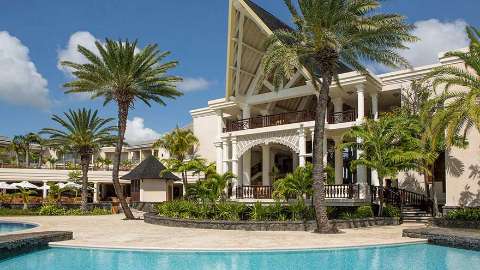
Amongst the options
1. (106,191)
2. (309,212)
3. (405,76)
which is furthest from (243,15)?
(106,191)

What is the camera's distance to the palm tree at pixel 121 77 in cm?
2658

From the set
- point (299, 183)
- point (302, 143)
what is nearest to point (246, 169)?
point (302, 143)

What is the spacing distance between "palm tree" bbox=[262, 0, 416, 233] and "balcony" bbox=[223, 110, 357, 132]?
25.1 feet

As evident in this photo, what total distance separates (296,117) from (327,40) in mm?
11112

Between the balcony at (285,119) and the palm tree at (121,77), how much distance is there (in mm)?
5209

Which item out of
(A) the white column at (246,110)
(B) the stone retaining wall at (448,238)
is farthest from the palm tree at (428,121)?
(A) the white column at (246,110)

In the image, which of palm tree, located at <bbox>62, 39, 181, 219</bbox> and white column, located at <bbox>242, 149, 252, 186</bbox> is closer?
palm tree, located at <bbox>62, 39, 181, 219</bbox>

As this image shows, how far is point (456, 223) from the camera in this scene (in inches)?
791

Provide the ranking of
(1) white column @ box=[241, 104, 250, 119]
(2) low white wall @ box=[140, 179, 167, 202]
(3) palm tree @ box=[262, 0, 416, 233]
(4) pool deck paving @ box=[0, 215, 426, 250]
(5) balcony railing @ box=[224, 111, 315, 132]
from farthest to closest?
(2) low white wall @ box=[140, 179, 167, 202], (1) white column @ box=[241, 104, 250, 119], (5) balcony railing @ box=[224, 111, 315, 132], (3) palm tree @ box=[262, 0, 416, 233], (4) pool deck paving @ box=[0, 215, 426, 250]

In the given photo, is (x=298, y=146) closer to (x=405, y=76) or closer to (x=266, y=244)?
(x=405, y=76)

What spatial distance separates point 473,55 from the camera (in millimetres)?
18859

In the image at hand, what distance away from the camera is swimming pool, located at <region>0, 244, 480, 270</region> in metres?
11.9

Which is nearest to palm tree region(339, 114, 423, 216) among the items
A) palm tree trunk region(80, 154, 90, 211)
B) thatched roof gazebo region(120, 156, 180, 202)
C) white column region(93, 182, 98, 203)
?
thatched roof gazebo region(120, 156, 180, 202)

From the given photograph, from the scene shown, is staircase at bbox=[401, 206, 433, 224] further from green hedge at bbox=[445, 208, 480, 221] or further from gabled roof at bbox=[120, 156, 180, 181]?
gabled roof at bbox=[120, 156, 180, 181]
